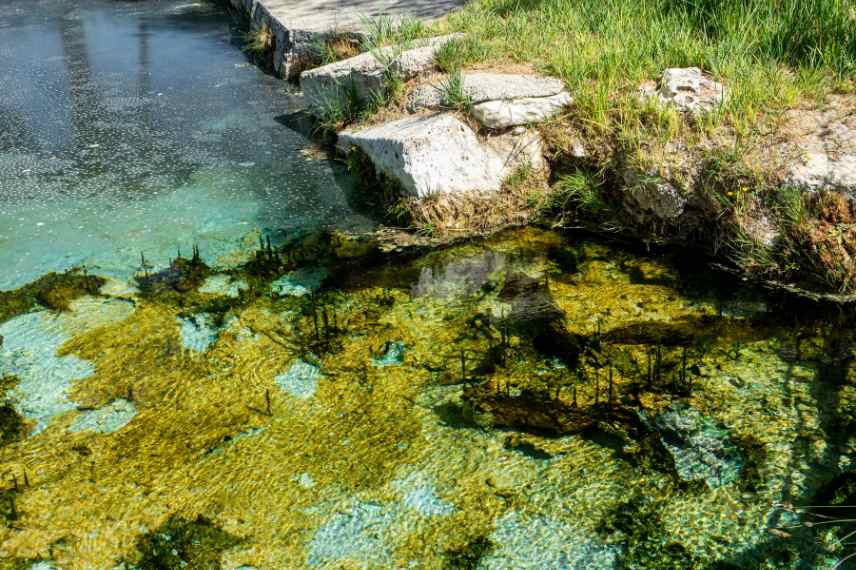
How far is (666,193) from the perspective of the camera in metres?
4.44

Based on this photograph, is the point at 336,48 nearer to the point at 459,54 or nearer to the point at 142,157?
the point at 459,54

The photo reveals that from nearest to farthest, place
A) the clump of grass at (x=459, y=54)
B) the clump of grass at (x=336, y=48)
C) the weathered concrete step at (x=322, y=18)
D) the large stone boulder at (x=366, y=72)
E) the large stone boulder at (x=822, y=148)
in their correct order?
the large stone boulder at (x=822, y=148) → the clump of grass at (x=459, y=54) → the large stone boulder at (x=366, y=72) → the clump of grass at (x=336, y=48) → the weathered concrete step at (x=322, y=18)

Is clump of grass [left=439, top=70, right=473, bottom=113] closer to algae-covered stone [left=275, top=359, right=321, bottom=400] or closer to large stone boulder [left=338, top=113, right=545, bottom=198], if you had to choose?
large stone boulder [left=338, top=113, right=545, bottom=198]

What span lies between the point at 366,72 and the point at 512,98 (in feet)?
4.42

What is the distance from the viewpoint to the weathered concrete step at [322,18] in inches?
279

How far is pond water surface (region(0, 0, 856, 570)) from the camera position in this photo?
2807mm

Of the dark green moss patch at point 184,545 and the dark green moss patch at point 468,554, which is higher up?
the dark green moss patch at point 468,554

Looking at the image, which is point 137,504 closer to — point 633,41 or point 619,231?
point 619,231

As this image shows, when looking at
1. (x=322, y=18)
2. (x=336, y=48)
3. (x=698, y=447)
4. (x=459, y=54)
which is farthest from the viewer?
(x=322, y=18)

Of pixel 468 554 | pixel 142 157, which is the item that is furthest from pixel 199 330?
pixel 142 157

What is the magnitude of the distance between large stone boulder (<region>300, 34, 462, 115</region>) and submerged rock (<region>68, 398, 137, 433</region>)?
3044mm

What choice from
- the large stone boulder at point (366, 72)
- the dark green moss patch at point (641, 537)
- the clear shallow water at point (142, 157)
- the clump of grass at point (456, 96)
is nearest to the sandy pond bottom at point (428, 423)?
the dark green moss patch at point (641, 537)

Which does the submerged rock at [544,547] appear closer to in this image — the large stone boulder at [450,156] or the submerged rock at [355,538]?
the submerged rock at [355,538]

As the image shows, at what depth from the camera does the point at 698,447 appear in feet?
10.2
